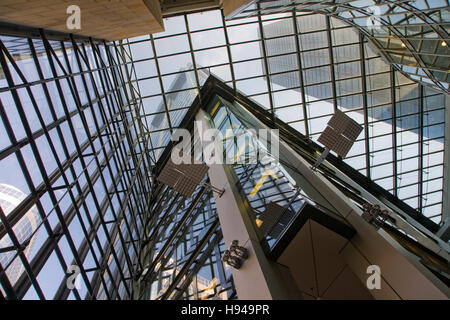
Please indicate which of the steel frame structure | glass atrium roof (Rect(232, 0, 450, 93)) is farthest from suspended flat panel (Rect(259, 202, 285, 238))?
glass atrium roof (Rect(232, 0, 450, 93))

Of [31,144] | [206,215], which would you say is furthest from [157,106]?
[31,144]

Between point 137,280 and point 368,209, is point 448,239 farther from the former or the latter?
point 137,280

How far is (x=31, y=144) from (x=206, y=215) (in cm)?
950

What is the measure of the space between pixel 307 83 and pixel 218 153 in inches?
634

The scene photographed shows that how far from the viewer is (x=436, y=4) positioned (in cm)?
1600

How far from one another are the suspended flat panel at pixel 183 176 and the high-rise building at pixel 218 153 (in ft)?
0.27

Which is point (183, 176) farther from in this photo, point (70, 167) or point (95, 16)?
point (95, 16)

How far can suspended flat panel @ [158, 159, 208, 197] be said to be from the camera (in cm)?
1493

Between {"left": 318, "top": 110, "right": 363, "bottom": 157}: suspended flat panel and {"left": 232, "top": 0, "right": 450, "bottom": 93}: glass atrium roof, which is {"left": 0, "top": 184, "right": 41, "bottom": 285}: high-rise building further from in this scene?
{"left": 232, "top": 0, "right": 450, "bottom": 93}: glass atrium roof

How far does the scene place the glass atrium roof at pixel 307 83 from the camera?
31.3 m

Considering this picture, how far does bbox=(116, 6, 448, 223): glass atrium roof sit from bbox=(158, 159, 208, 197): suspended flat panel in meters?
18.4

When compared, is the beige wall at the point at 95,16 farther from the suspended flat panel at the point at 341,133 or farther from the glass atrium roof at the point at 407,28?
the suspended flat panel at the point at 341,133

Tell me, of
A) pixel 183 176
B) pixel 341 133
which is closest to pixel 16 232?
pixel 183 176
